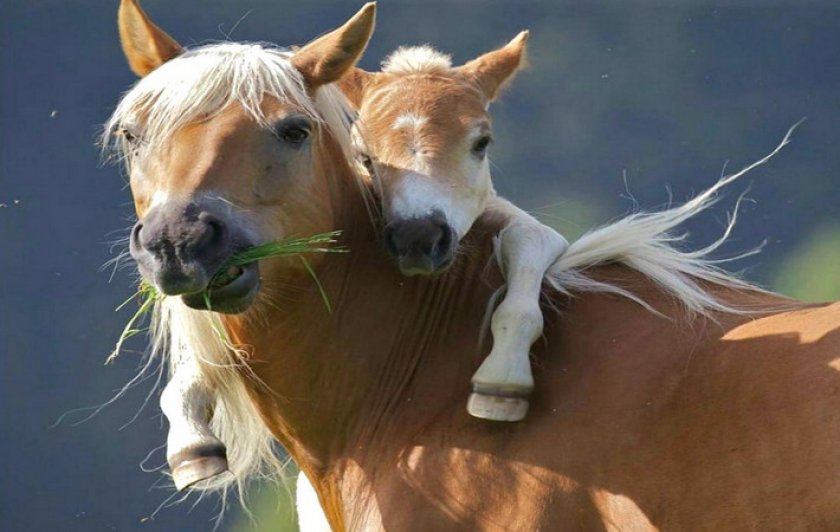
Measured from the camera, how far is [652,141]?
5.90 metres

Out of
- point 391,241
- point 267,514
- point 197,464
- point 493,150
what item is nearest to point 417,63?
point 391,241

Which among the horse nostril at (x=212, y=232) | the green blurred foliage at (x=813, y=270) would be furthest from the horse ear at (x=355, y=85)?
the green blurred foliage at (x=813, y=270)

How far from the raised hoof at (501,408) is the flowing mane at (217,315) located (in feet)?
1.27

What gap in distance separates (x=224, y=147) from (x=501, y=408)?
883 millimetres

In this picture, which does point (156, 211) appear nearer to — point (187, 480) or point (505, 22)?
point (187, 480)

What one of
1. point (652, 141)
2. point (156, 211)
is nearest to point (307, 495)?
point (156, 211)

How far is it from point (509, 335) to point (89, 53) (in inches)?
138

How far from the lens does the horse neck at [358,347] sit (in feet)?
10.3

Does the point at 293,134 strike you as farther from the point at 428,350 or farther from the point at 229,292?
the point at 428,350

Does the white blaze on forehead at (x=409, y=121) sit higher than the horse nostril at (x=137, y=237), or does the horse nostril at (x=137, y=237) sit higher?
the white blaze on forehead at (x=409, y=121)

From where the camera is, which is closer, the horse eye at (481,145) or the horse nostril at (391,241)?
the horse nostril at (391,241)

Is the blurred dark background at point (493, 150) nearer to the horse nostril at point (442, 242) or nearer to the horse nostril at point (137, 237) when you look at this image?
the horse nostril at point (442, 242)

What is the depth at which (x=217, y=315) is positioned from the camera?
10.3 ft

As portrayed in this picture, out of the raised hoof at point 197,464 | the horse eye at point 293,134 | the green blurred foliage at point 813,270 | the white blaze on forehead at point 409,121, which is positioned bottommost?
the green blurred foliage at point 813,270
